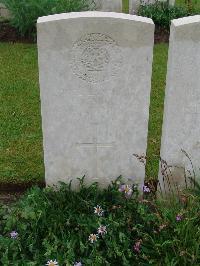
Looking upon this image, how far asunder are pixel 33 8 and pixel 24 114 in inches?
98.6

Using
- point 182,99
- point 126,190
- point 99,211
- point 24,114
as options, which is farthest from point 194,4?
point 99,211

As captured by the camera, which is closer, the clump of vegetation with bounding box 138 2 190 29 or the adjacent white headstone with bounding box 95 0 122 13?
the clump of vegetation with bounding box 138 2 190 29

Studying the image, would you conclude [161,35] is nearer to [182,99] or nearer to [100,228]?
[182,99]

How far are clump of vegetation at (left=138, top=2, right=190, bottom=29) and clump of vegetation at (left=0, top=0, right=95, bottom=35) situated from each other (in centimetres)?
132

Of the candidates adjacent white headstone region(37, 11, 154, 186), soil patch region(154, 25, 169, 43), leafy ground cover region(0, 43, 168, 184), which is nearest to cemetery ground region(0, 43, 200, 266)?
adjacent white headstone region(37, 11, 154, 186)

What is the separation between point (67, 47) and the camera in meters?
3.10

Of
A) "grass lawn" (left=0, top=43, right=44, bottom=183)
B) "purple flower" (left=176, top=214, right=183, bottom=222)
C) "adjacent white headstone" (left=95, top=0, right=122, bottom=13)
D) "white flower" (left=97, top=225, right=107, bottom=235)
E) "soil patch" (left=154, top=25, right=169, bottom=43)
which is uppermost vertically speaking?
"adjacent white headstone" (left=95, top=0, right=122, bottom=13)

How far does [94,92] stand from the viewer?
327cm

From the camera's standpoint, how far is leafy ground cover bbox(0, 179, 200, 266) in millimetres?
3129

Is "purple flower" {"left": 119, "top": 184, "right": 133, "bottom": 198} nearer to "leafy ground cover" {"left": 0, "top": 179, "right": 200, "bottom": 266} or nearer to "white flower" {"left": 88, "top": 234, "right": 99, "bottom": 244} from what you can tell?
"leafy ground cover" {"left": 0, "top": 179, "right": 200, "bottom": 266}

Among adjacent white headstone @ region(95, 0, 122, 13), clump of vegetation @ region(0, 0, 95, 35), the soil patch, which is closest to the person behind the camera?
clump of vegetation @ region(0, 0, 95, 35)

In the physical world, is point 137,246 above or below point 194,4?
below

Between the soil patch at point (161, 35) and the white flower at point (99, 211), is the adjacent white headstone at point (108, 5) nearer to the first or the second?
the soil patch at point (161, 35)

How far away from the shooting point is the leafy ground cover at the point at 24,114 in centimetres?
440
